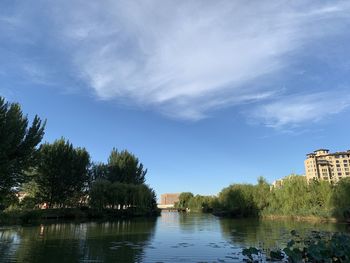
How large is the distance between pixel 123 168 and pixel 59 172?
72.6 ft

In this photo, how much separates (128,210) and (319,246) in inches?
2286

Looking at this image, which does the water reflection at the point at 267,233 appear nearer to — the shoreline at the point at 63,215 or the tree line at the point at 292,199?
the tree line at the point at 292,199

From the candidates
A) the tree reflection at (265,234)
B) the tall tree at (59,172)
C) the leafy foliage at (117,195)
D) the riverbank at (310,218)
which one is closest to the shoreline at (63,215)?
the leafy foliage at (117,195)

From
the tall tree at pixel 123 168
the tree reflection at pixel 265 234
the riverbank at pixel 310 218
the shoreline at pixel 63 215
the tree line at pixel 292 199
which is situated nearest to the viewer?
the tree reflection at pixel 265 234

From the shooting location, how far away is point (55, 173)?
56.9 metres

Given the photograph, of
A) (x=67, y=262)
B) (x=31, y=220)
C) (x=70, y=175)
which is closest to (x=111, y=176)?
A: (x=70, y=175)

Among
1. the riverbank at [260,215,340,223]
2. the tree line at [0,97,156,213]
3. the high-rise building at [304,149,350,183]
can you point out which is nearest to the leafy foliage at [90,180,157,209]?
the tree line at [0,97,156,213]

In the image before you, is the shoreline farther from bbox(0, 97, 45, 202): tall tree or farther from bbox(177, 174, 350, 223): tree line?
bbox(177, 174, 350, 223): tree line

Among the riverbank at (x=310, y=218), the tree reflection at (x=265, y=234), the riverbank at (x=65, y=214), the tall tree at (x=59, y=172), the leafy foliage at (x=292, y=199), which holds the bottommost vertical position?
the tree reflection at (x=265, y=234)

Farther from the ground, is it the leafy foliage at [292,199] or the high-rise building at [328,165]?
the high-rise building at [328,165]

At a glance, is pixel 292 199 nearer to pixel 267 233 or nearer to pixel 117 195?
pixel 267 233

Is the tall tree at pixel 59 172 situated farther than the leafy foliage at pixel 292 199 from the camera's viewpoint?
Yes

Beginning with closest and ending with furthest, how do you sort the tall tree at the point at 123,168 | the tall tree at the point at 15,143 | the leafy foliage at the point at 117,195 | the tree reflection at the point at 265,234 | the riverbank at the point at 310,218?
the tree reflection at the point at 265,234
the tall tree at the point at 15,143
the riverbank at the point at 310,218
the leafy foliage at the point at 117,195
the tall tree at the point at 123,168

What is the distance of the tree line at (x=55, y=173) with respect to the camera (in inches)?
1394
